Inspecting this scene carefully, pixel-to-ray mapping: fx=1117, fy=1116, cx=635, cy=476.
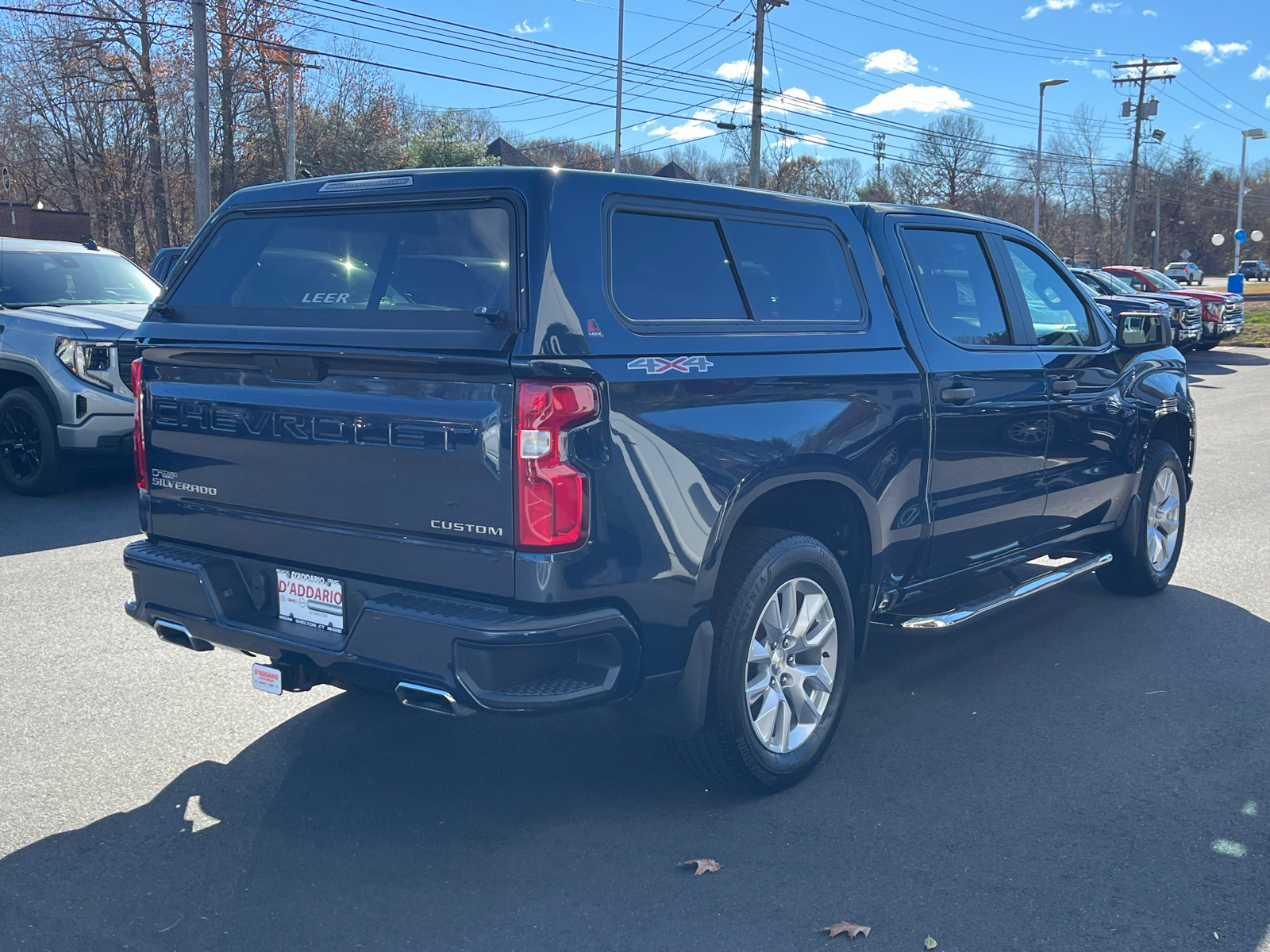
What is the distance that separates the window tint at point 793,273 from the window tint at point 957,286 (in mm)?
494

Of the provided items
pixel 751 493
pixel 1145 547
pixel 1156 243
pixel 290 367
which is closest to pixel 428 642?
pixel 290 367

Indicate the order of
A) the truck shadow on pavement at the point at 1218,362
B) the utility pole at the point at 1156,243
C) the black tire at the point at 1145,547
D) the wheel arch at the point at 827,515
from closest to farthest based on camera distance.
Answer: the wheel arch at the point at 827,515 → the black tire at the point at 1145,547 → the truck shadow on pavement at the point at 1218,362 → the utility pole at the point at 1156,243

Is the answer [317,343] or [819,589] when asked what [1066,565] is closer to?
[819,589]

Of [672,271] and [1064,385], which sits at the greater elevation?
[672,271]

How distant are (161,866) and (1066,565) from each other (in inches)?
170

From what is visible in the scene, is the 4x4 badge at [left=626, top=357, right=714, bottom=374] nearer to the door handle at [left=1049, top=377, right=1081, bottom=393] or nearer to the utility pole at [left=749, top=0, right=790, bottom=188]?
the door handle at [left=1049, top=377, right=1081, bottom=393]

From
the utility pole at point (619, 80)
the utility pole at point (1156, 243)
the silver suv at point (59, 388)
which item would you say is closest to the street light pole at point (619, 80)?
the utility pole at point (619, 80)

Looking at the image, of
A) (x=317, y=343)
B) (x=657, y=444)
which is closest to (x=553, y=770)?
(x=657, y=444)

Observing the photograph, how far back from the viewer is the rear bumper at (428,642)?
3.00 m

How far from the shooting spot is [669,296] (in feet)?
11.4

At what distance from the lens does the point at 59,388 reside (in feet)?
27.8

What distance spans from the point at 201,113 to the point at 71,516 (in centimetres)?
1395

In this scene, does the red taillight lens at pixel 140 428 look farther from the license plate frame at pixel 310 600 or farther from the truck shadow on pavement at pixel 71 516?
the truck shadow on pavement at pixel 71 516

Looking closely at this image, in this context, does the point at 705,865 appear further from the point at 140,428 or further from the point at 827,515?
the point at 140,428
